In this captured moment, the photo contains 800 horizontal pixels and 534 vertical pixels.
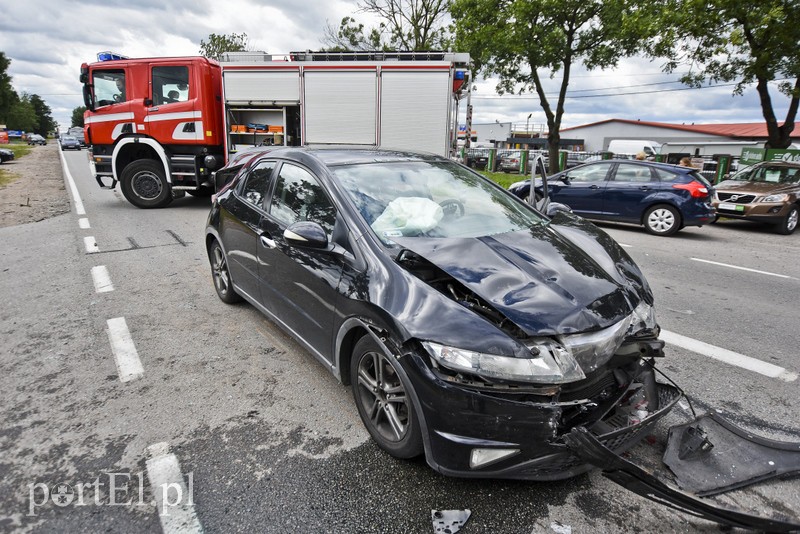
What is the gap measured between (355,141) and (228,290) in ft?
23.9

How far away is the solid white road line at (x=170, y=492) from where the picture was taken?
2098 mm

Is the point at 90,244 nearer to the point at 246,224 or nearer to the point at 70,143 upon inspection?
the point at 246,224

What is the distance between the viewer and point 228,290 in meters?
4.69

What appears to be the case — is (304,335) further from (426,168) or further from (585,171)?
(585,171)

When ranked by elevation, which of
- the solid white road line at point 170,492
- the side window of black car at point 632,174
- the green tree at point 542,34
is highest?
the green tree at point 542,34

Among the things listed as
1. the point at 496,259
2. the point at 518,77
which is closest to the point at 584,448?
the point at 496,259

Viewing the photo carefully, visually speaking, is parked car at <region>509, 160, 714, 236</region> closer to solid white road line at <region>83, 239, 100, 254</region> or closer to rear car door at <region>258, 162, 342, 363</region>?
rear car door at <region>258, 162, 342, 363</region>

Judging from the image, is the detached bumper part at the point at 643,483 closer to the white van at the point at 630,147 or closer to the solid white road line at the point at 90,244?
Answer: the solid white road line at the point at 90,244

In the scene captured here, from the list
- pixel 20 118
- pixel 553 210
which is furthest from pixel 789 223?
pixel 20 118

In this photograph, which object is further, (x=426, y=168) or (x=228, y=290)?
(x=228, y=290)

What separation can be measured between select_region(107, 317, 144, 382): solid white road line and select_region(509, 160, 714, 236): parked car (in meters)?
9.05

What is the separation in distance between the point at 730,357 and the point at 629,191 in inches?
268

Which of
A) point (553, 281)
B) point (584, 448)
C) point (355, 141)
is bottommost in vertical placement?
point (584, 448)

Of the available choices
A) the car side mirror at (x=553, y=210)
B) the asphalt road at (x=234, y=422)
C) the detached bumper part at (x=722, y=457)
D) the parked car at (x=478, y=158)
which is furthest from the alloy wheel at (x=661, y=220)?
the parked car at (x=478, y=158)
